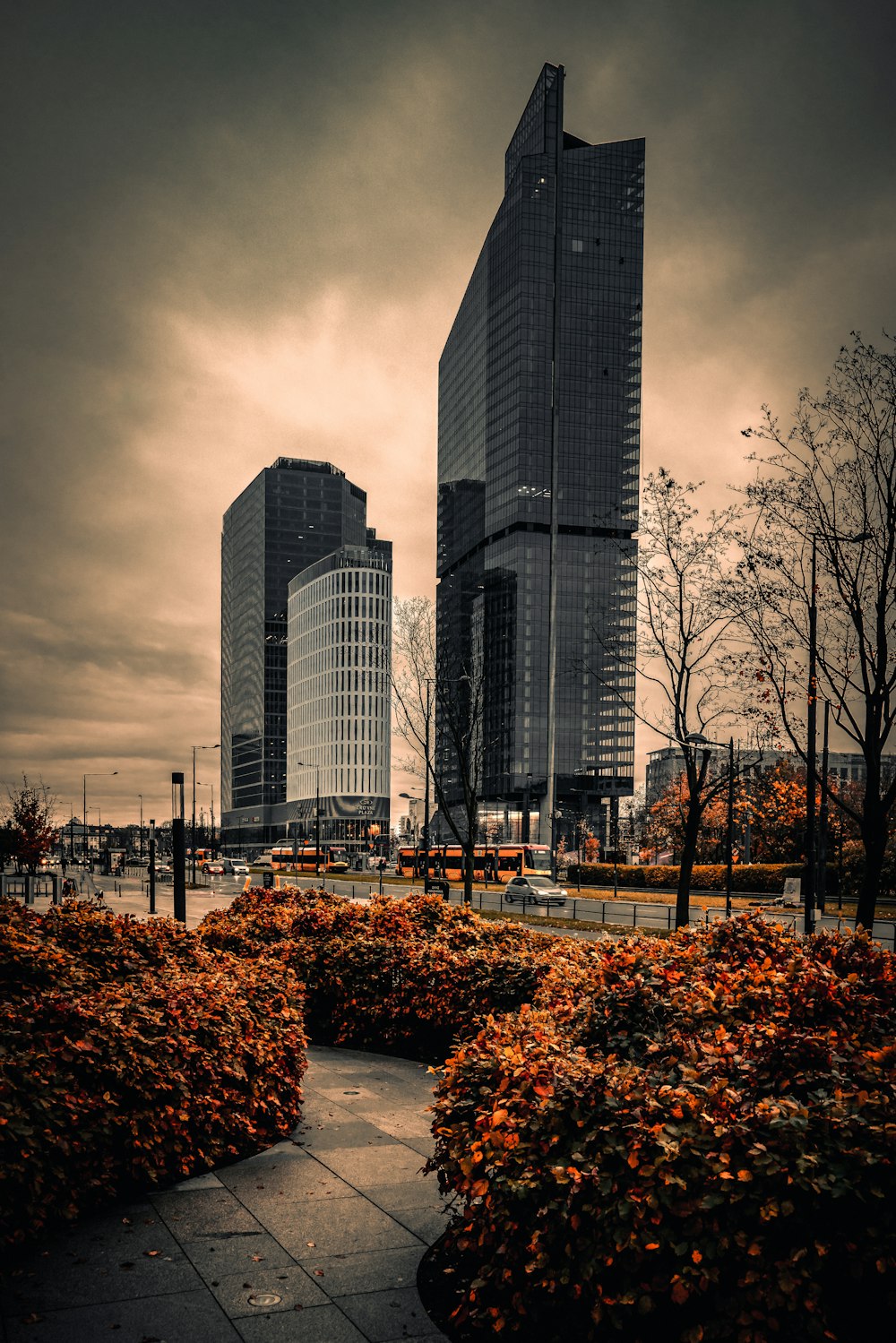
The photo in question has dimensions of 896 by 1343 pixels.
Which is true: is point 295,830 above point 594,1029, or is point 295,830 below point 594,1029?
below

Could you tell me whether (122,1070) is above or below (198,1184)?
above

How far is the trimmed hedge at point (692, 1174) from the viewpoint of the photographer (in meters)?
3.92

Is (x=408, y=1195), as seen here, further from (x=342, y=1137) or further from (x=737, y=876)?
(x=737, y=876)

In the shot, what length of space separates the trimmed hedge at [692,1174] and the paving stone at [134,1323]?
1.30 m

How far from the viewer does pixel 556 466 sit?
151 metres

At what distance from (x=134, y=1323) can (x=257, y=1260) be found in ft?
3.21

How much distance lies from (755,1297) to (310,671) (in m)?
191

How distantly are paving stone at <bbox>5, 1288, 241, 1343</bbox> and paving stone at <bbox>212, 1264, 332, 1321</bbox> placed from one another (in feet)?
0.29

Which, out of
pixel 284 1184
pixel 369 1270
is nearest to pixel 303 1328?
pixel 369 1270

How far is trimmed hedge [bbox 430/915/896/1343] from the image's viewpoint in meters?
3.92

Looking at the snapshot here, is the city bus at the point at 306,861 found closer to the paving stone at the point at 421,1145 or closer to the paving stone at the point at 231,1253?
the paving stone at the point at 421,1145

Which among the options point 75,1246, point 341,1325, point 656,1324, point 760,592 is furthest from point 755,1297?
point 760,592

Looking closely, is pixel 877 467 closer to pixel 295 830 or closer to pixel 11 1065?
pixel 11 1065

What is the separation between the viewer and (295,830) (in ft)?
607
